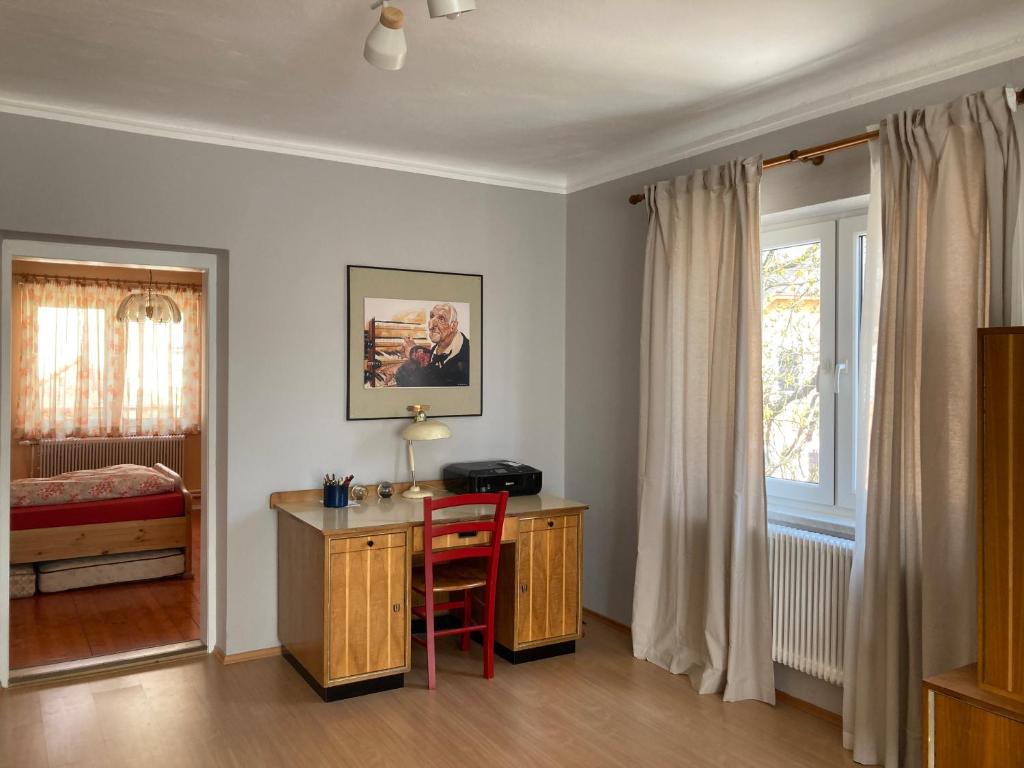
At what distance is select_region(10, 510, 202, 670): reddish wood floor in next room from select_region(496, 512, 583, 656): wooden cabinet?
1.69 metres

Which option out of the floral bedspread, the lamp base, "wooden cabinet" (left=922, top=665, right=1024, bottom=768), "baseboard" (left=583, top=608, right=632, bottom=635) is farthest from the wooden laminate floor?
the floral bedspread

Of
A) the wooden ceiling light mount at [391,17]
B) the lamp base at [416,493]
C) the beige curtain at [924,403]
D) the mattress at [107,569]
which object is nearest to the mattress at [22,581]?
the mattress at [107,569]

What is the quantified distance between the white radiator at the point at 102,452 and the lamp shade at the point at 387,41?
614cm

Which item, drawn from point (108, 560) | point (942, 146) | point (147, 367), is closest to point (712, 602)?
point (942, 146)

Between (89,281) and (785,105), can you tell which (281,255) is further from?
(89,281)

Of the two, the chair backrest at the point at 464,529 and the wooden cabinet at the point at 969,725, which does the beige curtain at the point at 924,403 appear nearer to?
the wooden cabinet at the point at 969,725

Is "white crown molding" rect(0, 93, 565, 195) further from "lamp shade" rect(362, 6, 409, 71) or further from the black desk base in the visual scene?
the black desk base

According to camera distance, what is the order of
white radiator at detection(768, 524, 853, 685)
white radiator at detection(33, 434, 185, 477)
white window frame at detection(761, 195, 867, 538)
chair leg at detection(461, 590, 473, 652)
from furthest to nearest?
1. white radiator at detection(33, 434, 185, 477)
2. chair leg at detection(461, 590, 473, 652)
3. white window frame at detection(761, 195, 867, 538)
4. white radiator at detection(768, 524, 853, 685)

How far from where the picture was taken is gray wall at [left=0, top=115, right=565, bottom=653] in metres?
3.50

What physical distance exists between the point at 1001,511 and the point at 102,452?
23.8ft

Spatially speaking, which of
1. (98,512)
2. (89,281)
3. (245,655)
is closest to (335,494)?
(245,655)

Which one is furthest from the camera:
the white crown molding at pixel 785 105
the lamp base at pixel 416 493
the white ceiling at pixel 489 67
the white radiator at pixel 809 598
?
the lamp base at pixel 416 493

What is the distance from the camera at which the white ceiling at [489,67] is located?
2.52 meters

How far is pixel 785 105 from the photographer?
3.35 meters
